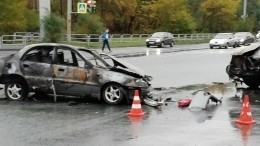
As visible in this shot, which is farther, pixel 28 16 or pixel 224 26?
pixel 224 26

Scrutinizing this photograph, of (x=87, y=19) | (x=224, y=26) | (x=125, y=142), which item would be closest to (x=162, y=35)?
(x=87, y=19)

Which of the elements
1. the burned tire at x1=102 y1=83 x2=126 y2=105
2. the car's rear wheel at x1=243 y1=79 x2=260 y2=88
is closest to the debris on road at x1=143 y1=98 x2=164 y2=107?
the burned tire at x1=102 y1=83 x2=126 y2=105

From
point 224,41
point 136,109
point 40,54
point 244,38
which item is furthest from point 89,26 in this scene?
point 136,109

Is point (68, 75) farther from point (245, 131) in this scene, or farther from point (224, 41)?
point (224, 41)

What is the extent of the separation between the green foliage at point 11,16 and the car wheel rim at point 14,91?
3328 centimetres

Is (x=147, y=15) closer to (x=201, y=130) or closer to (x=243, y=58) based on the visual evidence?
(x=243, y=58)

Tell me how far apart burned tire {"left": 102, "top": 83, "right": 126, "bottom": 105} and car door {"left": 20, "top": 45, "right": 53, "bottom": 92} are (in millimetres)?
1339

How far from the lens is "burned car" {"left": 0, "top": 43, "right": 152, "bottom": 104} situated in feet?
36.6

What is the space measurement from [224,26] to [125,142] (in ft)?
244

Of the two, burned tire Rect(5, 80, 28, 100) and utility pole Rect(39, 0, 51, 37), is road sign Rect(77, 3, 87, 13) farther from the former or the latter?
burned tire Rect(5, 80, 28, 100)

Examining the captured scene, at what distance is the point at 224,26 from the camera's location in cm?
7981

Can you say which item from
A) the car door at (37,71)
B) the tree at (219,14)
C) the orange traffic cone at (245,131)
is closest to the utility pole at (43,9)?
the car door at (37,71)

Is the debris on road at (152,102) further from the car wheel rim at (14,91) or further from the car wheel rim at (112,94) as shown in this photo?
the car wheel rim at (14,91)

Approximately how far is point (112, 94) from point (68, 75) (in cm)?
111
